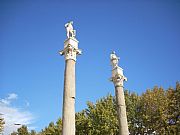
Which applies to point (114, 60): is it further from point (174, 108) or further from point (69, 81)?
point (174, 108)

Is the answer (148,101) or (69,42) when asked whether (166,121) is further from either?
(69,42)

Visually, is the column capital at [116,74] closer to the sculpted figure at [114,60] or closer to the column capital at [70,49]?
the sculpted figure at [114,60]

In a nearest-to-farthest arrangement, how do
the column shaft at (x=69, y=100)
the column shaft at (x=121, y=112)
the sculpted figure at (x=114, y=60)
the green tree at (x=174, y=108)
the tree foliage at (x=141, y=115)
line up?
the column shaft at (x=69, y=100), the column shaft at (x=121, y=112), the sculpted figure at (x=114, y=60), the green tree at (x=174, y=108), the tree foliage at (x=141, y=115)

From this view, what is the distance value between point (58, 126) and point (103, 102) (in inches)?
275

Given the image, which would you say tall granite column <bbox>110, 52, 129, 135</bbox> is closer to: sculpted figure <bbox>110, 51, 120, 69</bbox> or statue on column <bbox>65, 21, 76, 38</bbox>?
sculpted figure <bbox>110, 51, 120, 69</bbox>

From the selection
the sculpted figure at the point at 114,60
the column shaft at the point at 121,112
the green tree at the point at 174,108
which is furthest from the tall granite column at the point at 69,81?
the green tree at the point at 174,108

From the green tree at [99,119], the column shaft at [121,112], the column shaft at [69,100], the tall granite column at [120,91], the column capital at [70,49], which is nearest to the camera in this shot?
the column shaft at [69,100]

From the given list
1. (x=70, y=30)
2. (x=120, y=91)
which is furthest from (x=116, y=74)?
(x=70, y=30)

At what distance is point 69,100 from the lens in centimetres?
1102

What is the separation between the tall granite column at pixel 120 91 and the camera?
14.3 meters

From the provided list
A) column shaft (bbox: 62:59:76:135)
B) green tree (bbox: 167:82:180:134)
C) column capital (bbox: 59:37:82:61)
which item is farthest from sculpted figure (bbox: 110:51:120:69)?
green tree (bbox: 167:82:180:134)

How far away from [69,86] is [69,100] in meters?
0.75

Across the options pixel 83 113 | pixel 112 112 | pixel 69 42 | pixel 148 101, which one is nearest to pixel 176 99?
pixel 148 101

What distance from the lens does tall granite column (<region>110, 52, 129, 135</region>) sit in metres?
14.3
